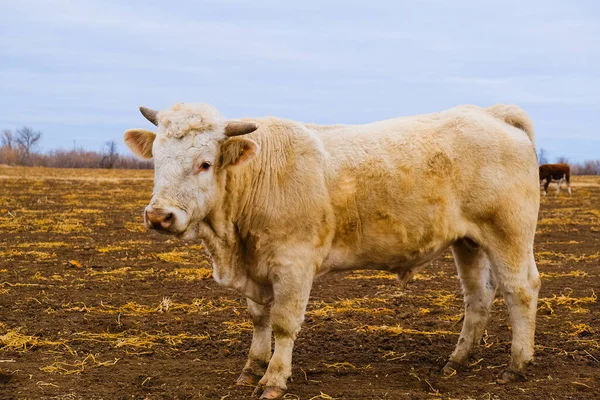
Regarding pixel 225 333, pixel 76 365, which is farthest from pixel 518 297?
pixel 76 365

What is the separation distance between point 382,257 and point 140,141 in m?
2.22

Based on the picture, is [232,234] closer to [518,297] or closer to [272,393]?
[272,393]

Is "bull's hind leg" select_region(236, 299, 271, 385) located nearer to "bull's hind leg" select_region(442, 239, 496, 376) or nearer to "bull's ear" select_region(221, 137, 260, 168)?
"bull's ear" select_region(221, 137, 260, 168)

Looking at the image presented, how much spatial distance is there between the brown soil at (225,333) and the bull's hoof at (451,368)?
0.11 meters

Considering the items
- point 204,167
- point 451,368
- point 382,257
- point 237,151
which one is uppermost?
point 237,151

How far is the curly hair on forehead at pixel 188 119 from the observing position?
5.57 metres

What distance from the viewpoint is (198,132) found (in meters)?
5.62

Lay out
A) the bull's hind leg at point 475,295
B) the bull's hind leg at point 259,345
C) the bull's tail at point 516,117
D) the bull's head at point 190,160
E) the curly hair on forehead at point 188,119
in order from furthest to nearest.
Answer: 1. the bull's tail at point 516,117
2. the bull's hind leg at point 475,295
3. the bull's hind leg at point 259,345
4. the curly hair on forehead at point 188,119
5. the bull's head at point 190,160

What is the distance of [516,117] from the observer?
709 cm

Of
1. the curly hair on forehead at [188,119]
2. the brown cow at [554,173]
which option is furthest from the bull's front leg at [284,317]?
the brown cow at [554,173]

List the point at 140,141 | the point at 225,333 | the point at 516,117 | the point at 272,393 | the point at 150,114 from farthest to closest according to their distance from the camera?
the point at 225,333 → the point at 516,117 → the point at 140,141 → the point at 150,114 → the point at 272,393

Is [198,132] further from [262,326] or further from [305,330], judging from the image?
[305,330]

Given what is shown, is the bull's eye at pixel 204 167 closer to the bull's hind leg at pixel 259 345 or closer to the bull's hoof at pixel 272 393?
the bull's hind leg at pixel 259 345

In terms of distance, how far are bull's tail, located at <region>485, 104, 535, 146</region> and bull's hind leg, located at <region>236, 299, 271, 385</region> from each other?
9.32ft
